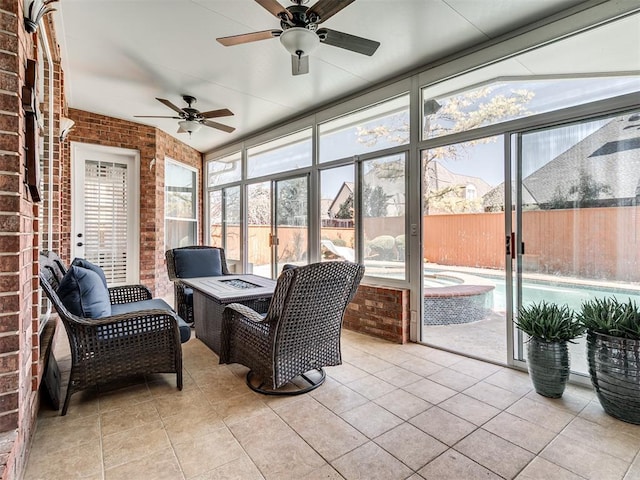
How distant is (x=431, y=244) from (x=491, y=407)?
5.53ft

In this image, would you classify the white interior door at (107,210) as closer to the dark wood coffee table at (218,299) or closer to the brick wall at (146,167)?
the brick wall at (146,167)

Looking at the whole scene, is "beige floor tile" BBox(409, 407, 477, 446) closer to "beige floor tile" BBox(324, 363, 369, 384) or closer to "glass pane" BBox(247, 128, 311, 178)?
"beige floor tile" BBox(324, 363, 369, 384)

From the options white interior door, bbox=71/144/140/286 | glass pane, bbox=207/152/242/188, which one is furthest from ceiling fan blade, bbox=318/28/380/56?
white interior door, bbox=71/144/140/286

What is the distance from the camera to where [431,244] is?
3.57m

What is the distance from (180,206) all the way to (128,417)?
511 cm

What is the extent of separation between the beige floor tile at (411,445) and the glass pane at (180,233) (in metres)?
5.41

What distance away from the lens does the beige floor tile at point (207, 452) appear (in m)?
1.67

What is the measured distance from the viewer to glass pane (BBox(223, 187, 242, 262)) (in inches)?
254

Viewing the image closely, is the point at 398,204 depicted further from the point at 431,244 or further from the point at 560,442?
the point at 560,442

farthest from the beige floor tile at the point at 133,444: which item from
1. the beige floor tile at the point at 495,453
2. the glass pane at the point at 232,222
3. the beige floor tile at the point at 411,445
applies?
the glass pane at the point at 232,222

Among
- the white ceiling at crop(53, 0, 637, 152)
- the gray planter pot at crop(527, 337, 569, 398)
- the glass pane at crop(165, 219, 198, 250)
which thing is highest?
the white ceiling at crop(53, 0, 637, 152)

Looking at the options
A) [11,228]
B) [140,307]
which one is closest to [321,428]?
[11,228]

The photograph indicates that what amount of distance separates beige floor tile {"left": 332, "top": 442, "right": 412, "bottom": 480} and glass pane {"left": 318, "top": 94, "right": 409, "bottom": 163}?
9.86ft

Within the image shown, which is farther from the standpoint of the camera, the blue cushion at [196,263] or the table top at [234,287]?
the blue cushion at [196,263]
